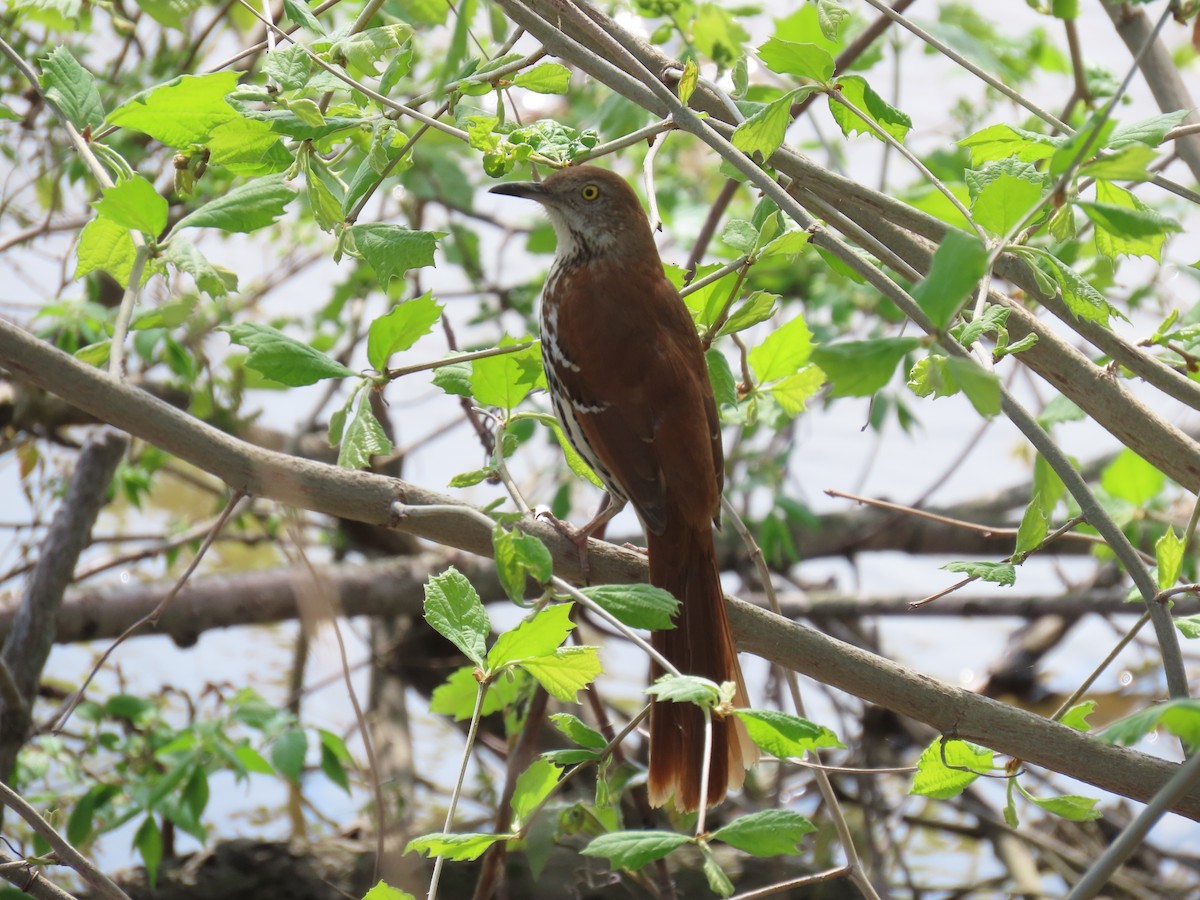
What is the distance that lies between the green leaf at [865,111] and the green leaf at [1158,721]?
1.03 meters

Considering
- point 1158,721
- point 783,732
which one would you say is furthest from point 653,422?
point 1158,721

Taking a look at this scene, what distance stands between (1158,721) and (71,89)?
1.83 meters

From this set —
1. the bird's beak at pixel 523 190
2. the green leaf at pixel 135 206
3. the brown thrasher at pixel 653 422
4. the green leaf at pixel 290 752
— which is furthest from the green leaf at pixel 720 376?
the green leaf at pixel 290 752

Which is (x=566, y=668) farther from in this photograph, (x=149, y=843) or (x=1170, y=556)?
(x=149, y=843)

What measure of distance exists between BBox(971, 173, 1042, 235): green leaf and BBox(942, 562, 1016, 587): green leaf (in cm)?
49

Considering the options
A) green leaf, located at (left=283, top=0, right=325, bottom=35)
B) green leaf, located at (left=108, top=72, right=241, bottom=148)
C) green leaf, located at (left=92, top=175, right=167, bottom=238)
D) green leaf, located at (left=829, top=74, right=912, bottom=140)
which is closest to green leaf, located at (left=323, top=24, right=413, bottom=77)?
green leaf, located at (left=283, top=0, right=325, bottom=35)

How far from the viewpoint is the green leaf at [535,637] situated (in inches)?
62.1

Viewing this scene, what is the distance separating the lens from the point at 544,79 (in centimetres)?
190

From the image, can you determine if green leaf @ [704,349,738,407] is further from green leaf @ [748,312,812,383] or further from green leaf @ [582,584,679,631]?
green leaf @ [582,584,679,631]

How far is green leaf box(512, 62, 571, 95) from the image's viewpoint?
6.22ft

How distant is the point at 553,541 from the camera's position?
215 cm

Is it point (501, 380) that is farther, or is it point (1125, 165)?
point (501, 380)

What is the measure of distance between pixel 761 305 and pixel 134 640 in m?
3.32

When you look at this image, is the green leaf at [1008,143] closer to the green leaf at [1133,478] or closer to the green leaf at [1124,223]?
the green leaf at [1124,223]
